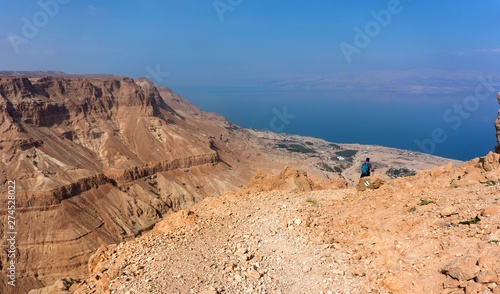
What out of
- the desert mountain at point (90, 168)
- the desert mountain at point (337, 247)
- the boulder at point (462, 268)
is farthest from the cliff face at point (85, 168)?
the boulder at point (462, 268)

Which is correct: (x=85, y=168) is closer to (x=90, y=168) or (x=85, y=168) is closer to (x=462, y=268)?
(x=90, y=168)

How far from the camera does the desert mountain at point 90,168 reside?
42.1m

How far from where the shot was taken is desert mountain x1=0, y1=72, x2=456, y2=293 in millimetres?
42062

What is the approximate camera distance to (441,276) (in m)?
7.30

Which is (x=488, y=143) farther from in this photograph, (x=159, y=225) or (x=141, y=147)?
(x=159, y=225)

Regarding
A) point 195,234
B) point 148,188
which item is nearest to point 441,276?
point 195,234

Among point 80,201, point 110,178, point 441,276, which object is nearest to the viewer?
point 441,276

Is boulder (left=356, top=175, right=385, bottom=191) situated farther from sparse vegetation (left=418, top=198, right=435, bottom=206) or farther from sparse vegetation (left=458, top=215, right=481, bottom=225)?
sparse vegetation (left=458, top=215, right=481, bottom=225)

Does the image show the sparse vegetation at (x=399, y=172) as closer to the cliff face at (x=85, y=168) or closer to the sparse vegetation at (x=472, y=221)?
the cliff face at (x=85, y=168)

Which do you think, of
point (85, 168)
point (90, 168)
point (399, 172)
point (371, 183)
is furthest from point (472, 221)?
point (399, 172)

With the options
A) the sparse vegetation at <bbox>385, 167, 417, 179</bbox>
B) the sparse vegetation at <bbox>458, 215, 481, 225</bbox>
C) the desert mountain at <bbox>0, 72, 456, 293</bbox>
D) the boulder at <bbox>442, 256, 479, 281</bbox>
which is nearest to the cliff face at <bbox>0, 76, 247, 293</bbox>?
the desert mountain at <bbox>0, 72, 456, 293</bbox>

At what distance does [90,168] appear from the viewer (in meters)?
56.2

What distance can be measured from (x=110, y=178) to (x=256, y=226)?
49.9m

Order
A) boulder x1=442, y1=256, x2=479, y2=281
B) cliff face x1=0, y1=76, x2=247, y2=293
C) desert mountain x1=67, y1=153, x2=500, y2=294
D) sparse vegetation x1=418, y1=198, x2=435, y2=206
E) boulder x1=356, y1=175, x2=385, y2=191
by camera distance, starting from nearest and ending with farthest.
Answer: boulder x1=442, y1=256, x2=479, y2=281, desert mountain x1=67, y1=153, x2=500, y2=294, sparse vegetation x1=418, y1=198, x2=435, y2=206, boulder x1=356, y1=175, x2=385, y2=191, cliff face x1=0, y1=76, x2=247, y2=293
